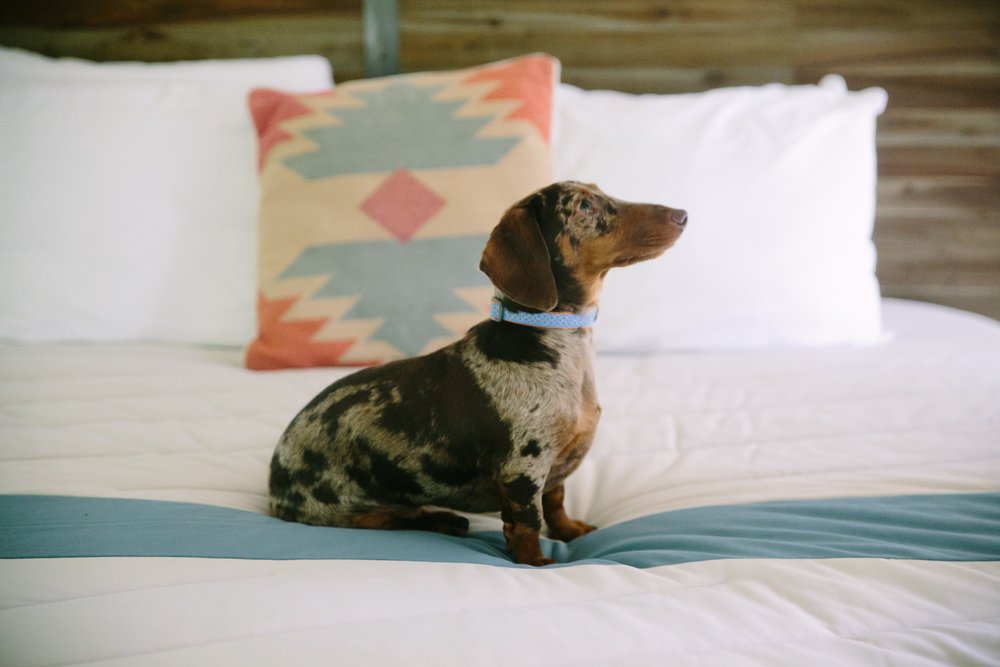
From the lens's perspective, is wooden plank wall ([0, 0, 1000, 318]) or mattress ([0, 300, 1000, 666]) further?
wooden plank wall ([0, 0, 1000, 318])

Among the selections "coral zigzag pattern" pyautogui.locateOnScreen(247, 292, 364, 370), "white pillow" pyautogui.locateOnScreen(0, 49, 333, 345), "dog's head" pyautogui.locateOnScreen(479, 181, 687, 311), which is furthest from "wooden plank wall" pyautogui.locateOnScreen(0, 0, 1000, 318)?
"dog's head" pyautogui.locateOnScreen(479, 181, 687, 311)

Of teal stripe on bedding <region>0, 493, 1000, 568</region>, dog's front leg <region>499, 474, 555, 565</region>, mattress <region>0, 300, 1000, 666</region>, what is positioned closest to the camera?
mattress <region>0, 300, 1000, 666</region>

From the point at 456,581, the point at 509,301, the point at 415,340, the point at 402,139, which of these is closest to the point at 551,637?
the point at 456,581

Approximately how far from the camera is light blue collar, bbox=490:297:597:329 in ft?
3.56

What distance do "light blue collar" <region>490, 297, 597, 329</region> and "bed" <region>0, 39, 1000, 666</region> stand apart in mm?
270

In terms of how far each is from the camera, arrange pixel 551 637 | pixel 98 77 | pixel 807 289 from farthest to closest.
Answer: pixel 98 77 < pixel 807 289 < pixel 551 637

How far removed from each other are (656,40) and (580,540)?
169 centimetres

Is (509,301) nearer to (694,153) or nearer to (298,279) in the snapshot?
(298,279)

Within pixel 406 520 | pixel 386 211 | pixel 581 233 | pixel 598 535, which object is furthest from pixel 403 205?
pixel 598 535

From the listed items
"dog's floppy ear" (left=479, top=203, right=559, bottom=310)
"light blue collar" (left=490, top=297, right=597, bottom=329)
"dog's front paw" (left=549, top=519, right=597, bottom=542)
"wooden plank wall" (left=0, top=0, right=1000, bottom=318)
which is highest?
"wooden plank wall" (left=0, top=0, right=1000, bottom=318)

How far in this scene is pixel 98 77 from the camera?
204 centimetres

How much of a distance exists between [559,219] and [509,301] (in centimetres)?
13

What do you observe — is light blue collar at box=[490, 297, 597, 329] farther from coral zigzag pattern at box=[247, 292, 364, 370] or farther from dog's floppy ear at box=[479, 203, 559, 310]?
coral zigzag pattern at box=[247, 292, 364, 370]

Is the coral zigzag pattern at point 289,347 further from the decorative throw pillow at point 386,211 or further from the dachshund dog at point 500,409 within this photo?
the dachshund dog at point 500,409
